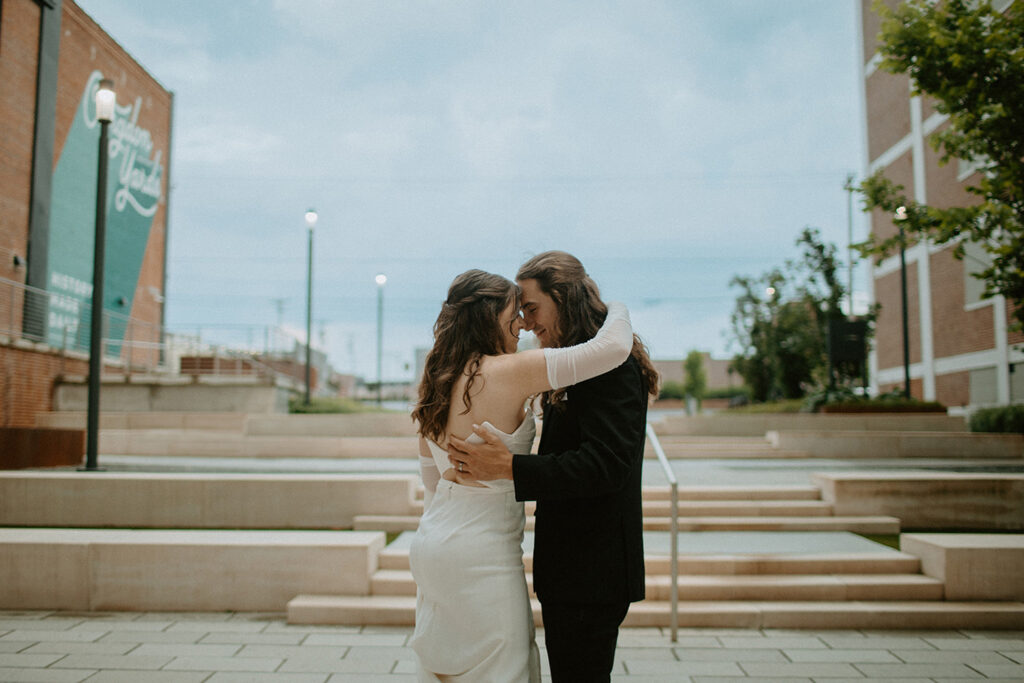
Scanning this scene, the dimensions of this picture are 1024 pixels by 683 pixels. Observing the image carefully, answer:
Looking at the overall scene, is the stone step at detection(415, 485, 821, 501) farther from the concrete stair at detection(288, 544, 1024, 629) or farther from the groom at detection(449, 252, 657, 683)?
the groom at detection(449, 252, 657, 683)

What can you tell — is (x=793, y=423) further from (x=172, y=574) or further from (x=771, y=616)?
(x=172, y=574)

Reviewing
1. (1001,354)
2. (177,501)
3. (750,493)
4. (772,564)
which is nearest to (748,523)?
(750,493)

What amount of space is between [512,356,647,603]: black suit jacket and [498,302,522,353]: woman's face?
29 centimetres

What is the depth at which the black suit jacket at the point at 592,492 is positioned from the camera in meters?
2.22

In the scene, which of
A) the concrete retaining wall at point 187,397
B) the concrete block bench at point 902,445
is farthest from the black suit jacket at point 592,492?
the concrete retaining wall at point 187,397

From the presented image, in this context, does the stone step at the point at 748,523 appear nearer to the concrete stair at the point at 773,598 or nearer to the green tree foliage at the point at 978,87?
the concrete stair at the point at 773,598

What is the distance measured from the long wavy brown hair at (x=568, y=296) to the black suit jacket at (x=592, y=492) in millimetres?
150

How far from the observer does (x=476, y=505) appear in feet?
8.21

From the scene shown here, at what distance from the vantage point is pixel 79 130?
69.7ft

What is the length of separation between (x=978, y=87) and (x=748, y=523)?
6749 mm

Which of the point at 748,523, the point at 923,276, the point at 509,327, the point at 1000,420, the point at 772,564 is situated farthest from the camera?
the point at 923,276

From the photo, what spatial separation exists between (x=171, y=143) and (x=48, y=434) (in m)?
21.3

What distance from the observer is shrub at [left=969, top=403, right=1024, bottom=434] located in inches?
666

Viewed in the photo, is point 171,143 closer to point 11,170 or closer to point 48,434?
point 11,170
